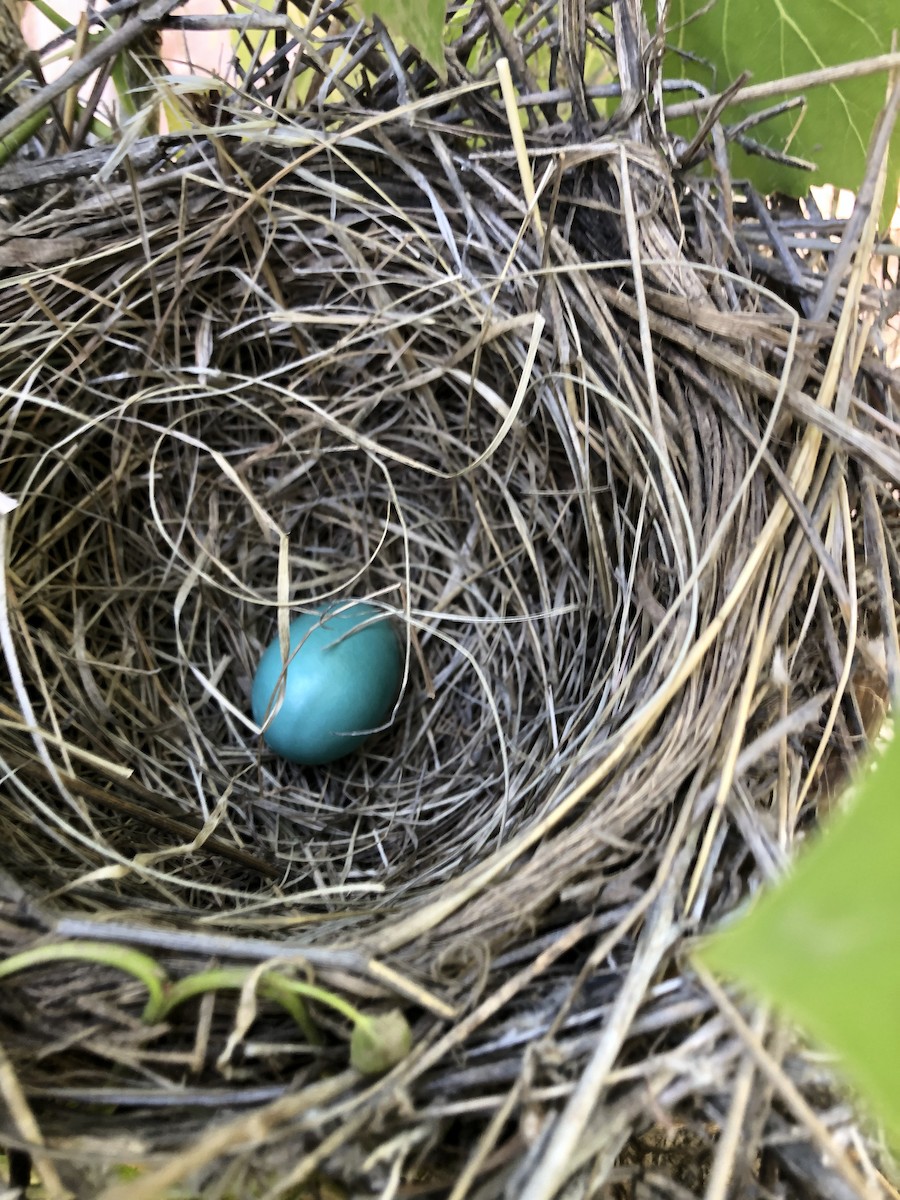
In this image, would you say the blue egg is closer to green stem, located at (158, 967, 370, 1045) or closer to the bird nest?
the bird nest

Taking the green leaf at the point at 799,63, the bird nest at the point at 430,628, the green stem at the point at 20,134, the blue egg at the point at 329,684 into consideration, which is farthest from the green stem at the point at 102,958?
the green leaf at the point at 799,63

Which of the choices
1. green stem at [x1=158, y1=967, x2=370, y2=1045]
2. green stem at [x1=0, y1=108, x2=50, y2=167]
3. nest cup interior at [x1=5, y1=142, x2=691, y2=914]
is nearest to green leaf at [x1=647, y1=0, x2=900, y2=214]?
nest cup interior at [x1=5, y1=142, x2=691, y2=914]

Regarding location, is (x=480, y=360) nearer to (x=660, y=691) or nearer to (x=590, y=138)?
(x=590, y=138)

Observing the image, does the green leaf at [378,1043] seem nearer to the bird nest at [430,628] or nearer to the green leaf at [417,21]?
the bird nest at [430,628]

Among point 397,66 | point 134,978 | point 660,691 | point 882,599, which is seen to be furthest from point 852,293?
point 134,978

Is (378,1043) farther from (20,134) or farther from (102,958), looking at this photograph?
(20,134)

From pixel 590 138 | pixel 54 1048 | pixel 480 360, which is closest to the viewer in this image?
pixel 54 1048
